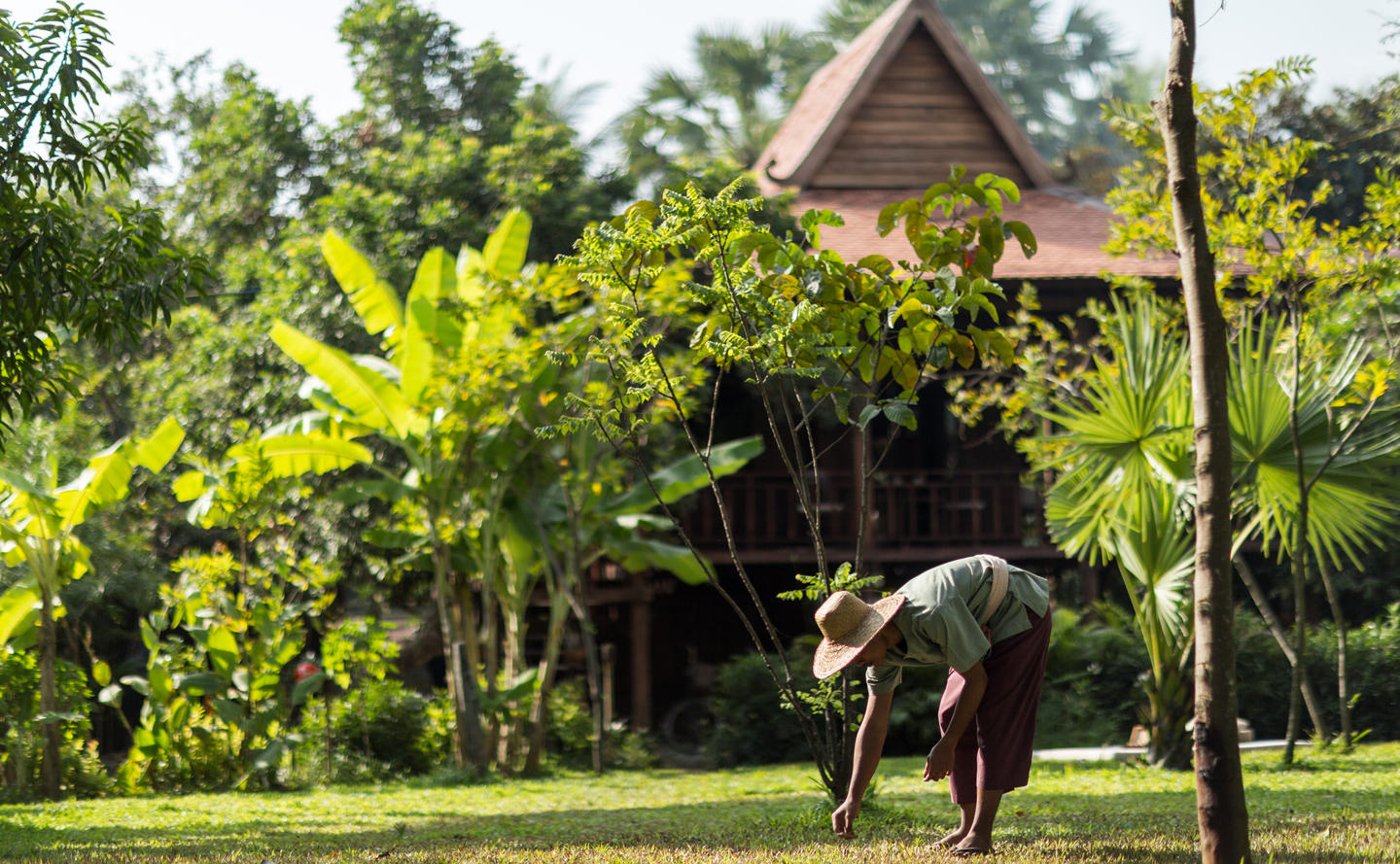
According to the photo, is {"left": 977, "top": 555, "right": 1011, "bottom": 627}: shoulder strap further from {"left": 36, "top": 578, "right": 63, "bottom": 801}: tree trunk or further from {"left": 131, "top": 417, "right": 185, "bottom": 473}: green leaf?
{"left": 36, "top": 578, "right": 63, "bottom": 801}: tree trunk

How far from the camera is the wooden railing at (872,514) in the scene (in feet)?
49.7

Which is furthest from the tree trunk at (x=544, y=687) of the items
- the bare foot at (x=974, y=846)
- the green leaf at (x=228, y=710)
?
the bare foot at (x=974, y=846)

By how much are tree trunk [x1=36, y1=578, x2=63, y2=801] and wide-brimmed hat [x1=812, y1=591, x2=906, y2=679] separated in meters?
7.77

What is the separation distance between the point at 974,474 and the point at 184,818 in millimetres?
9660

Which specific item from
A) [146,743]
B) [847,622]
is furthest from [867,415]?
[146,743]

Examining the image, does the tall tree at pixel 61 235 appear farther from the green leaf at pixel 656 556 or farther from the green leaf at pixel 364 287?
the green leaf at pixel 656 556

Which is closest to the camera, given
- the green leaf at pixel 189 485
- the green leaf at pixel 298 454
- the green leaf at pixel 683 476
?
the green leaf at pixel 298 454

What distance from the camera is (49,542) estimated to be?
1045 centimetres

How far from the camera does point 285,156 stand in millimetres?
16375

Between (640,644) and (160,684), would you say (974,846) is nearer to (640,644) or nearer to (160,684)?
(160,684)

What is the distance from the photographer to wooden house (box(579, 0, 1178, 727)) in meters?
15.7

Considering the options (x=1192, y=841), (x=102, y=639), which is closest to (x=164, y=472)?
(x=102, y=639)

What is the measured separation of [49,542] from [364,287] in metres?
3.30

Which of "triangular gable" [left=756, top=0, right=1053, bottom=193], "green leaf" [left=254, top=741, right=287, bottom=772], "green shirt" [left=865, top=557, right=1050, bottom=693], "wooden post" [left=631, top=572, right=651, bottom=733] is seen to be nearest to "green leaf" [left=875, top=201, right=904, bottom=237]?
"green shirt" [left=865, top=557, right=1050, bottom=693]
